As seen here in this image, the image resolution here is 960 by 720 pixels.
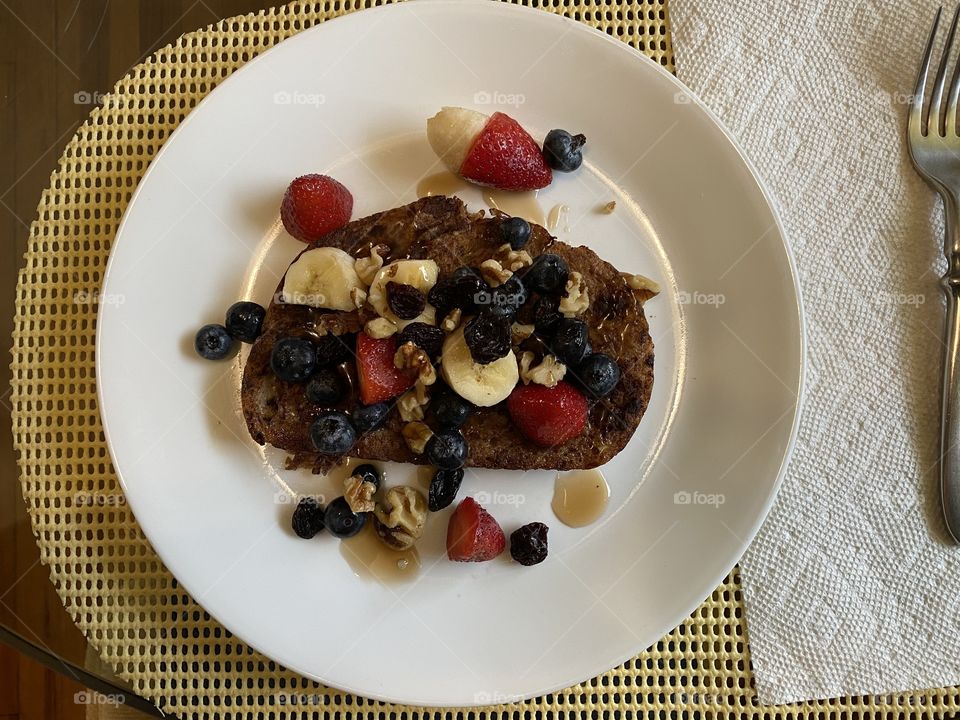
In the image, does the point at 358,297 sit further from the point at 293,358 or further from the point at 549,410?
the point at 549,410

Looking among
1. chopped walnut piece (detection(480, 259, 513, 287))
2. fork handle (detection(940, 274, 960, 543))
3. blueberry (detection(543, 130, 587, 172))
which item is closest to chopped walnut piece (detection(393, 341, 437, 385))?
chopped walnut piece (detection(480, 259, 513, 287))

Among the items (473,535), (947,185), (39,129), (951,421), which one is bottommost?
(951,421)

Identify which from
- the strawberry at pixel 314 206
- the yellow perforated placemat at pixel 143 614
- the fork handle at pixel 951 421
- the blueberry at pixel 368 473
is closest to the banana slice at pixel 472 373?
the blueberry at pixel 368 473

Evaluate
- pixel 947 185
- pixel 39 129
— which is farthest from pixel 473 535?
pixel 39 129

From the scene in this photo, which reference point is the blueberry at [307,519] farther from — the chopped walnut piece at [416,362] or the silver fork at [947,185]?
the silver fork at [947,185]

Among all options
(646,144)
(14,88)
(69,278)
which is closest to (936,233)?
(646,144)
